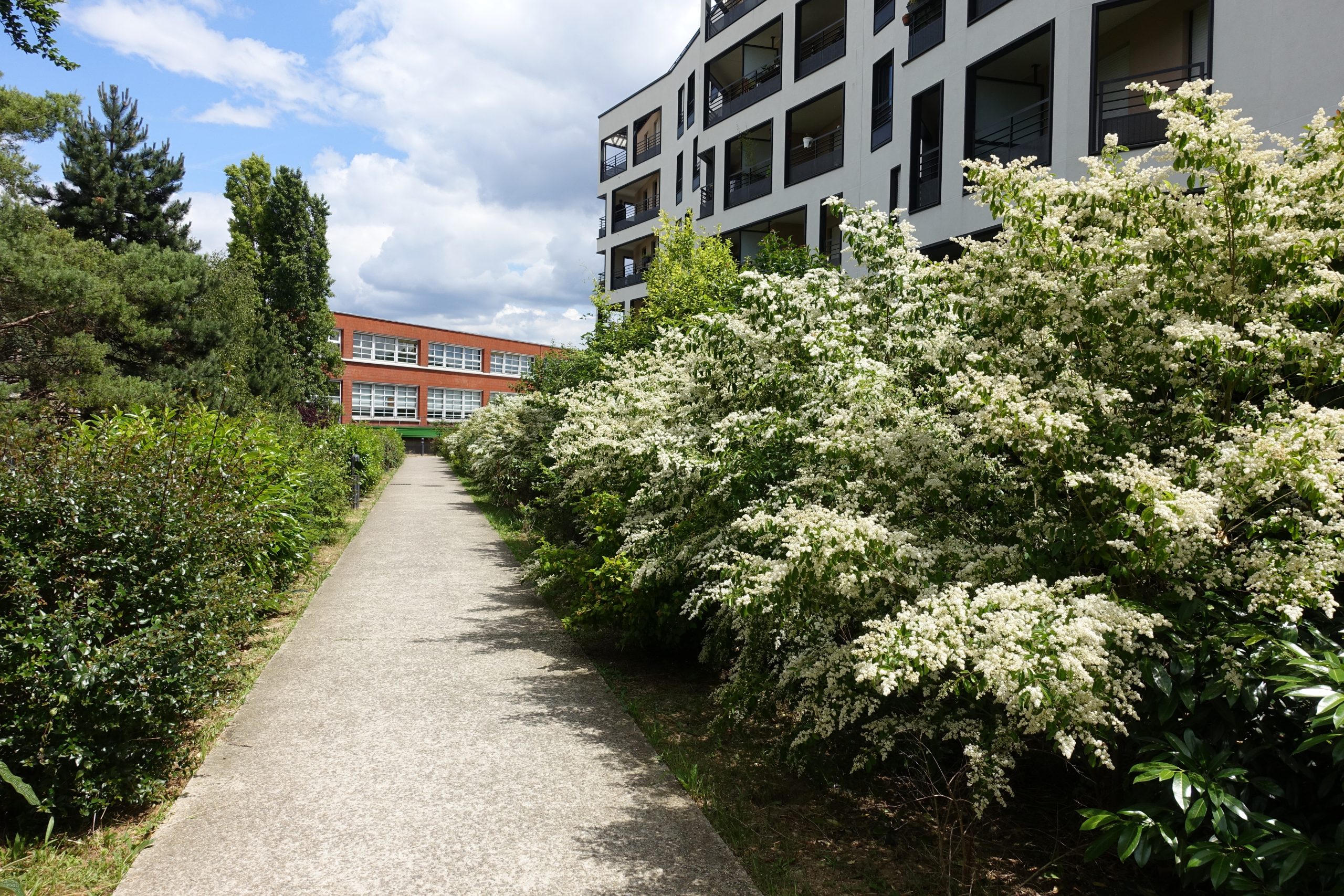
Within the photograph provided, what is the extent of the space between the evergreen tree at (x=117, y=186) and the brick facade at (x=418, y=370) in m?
24.9

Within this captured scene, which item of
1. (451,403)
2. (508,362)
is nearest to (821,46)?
(451,403)

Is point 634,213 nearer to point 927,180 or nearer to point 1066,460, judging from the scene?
point 927,180

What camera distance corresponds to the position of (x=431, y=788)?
15.3 ft

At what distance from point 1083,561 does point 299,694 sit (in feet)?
18.6

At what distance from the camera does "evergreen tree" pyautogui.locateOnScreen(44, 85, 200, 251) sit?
22.1 meters

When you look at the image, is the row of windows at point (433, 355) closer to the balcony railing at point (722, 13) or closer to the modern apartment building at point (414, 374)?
the modern apartment building at point (414, 374)

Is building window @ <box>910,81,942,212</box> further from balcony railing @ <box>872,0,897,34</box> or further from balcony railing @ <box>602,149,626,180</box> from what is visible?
balcony railing @ <box>602,149,626,180</box>

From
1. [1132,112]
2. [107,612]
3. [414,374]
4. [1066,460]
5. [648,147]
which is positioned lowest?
[107,612]

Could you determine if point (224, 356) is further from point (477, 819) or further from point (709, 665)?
point (477, 819)

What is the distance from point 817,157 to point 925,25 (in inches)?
226

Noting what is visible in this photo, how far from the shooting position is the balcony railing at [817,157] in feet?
63.5

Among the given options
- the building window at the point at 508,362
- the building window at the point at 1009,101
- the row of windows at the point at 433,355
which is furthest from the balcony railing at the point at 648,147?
the building window at the point at 508,362

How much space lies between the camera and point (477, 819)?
14.1ft

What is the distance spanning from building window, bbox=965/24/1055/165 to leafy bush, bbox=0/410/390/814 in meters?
13.5
